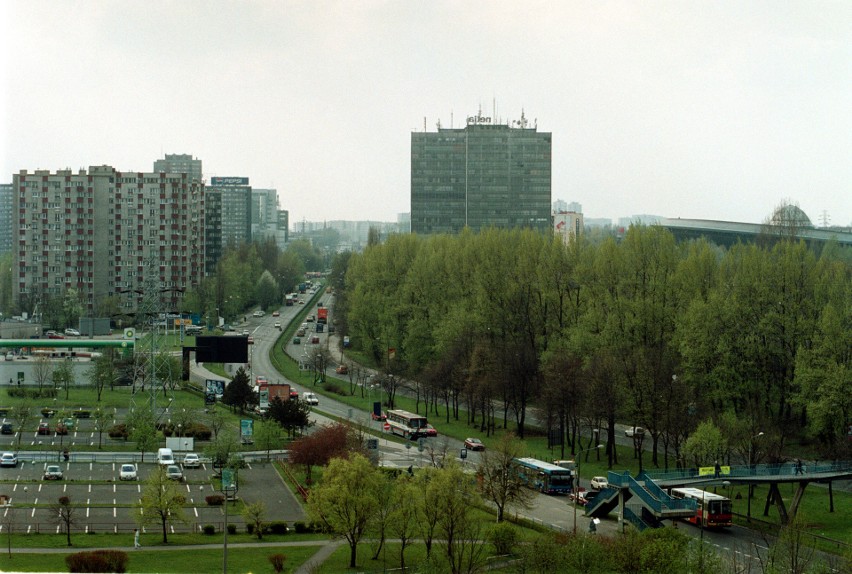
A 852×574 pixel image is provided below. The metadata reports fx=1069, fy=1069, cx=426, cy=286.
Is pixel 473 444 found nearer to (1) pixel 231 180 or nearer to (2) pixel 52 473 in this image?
(2) pixel 52 473

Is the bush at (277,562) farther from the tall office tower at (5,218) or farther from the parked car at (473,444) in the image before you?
the tall office tower at (5,218)

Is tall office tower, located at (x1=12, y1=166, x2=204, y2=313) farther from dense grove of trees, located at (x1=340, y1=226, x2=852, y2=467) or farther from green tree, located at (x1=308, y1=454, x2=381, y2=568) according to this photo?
green tree, located at (x1=308, y1=454, x2=381, y2=568)

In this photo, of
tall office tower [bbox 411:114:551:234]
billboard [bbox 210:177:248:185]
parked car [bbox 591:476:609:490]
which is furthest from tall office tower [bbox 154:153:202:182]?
parked car [bbox 591:476:609:490]

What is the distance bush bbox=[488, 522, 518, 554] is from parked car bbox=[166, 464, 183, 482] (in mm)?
8211

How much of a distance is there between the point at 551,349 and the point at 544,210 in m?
39.6

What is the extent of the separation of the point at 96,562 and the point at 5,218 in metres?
47.0

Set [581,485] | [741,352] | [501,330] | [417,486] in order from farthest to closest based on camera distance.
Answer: [501,330] < [741,352] < [581,485] < [417,486]

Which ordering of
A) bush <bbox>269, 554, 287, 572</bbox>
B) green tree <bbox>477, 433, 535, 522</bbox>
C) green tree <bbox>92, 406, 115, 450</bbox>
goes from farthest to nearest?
green tree <bbox>92, 406, 115, 450</bbox> → green tree <bbox>477, 433, 535, 522</bbox> → bush <bbox>269, 554, 287, 572</bbox>

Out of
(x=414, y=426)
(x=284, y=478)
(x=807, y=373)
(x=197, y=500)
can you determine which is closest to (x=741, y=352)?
(x=807, y=373)

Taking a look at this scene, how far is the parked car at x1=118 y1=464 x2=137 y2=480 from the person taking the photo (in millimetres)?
20703

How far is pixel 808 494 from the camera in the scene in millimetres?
19672

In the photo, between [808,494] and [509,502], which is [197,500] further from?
[808,494]

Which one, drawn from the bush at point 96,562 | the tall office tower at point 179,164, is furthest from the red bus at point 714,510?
the tall office tower at point 179,164

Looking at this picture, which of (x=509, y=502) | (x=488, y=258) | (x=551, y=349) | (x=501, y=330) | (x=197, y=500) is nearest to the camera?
(x=509, y=502)
